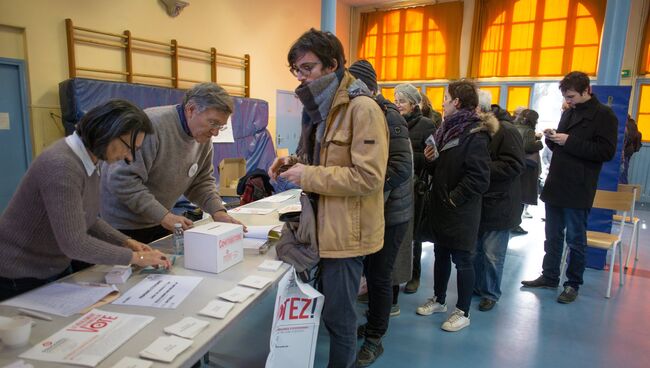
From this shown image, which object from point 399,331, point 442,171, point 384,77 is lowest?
point 399,331

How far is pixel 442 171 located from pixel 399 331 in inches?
39.0

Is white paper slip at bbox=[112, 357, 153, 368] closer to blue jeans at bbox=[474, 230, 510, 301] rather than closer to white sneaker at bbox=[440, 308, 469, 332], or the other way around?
white sneaker at bbox=[440, 308, 469, 332]

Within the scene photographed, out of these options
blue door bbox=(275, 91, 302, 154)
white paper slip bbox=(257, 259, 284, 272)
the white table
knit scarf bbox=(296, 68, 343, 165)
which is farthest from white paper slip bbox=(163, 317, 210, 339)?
blue door bbox=(275, 91, 302, 154)

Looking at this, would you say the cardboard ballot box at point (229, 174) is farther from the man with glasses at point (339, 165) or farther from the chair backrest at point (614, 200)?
the chair backrest at point (614, 200)

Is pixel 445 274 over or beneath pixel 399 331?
over

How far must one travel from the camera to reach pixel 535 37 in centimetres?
691

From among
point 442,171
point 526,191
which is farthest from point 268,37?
point 442,171

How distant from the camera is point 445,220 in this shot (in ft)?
7.32

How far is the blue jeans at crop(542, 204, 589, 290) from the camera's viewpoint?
2752 millimetres

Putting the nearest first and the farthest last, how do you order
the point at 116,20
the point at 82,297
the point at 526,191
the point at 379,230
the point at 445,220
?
the point at 82,297 → the point at 379,230 → the point at 445,220 → the point at 526,191 → the point at 116,20

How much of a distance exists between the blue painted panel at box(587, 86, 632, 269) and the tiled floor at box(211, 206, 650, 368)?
1.37 ft

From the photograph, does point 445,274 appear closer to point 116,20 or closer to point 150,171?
point 150,171

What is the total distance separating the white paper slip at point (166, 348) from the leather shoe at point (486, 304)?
224cm

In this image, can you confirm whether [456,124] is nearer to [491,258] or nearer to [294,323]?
[491,258]
